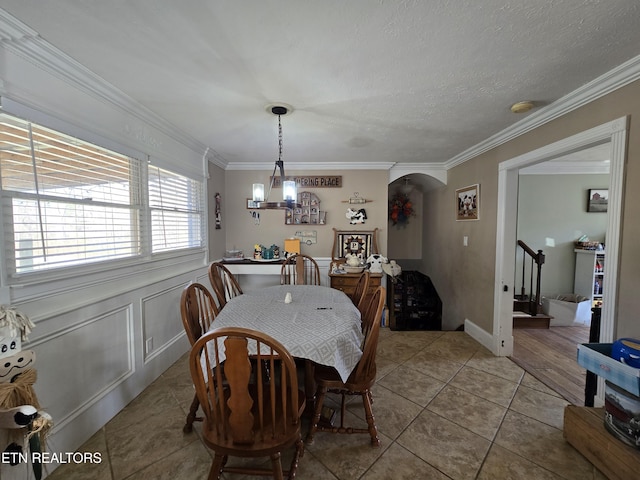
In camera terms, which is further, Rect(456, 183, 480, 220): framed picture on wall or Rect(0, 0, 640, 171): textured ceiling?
Rect(456, 183, 480, 220): framed picture on wall

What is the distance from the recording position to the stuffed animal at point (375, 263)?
353 centimetres

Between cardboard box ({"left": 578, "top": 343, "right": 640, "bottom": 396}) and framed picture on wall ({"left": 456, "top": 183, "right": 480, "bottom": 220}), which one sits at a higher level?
framed picture on wall ({"left": 456, "top": 183, "right": 480, "bottom": 220})

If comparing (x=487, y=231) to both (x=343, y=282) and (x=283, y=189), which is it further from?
(x=283, y=189)

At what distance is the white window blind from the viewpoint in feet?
7.70

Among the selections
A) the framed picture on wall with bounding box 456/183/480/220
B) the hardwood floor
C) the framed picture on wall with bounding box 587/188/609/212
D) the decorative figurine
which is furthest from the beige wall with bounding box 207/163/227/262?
the framed picture on wall with bounding box 587/188/609/212

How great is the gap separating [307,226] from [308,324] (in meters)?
2.39

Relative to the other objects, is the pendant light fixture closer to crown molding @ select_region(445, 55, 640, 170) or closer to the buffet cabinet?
crown molding @ select_region(445, 55, 640, 170)

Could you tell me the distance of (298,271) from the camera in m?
3.13

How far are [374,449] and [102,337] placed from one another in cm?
195

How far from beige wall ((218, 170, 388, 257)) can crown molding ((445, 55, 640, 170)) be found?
60.3 inches

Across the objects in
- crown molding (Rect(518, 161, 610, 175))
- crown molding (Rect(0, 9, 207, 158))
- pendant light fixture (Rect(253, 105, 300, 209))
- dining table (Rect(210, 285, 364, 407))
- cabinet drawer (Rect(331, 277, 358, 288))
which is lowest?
cabinet drawer (Rect(331, 277, 358, 288))

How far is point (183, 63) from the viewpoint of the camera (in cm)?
→ 145

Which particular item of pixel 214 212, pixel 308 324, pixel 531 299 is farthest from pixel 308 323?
pixel 531 299

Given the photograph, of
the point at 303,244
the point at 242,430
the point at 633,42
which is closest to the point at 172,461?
the point at 242,430
